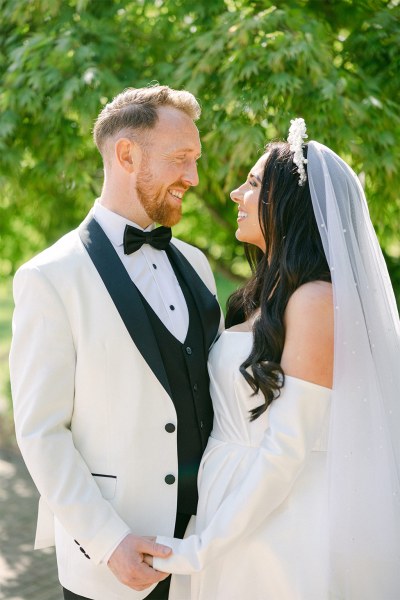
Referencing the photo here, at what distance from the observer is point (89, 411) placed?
103 inches

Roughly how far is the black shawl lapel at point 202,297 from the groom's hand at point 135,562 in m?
0.77

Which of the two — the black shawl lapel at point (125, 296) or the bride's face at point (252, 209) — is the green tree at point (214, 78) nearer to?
the bride's face at point (252, 209)

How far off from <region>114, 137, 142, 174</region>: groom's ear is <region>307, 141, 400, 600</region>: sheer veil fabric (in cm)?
66

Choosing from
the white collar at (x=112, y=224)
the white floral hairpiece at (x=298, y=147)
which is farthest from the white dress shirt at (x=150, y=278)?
the white floral hairpiece at (x=298, y=147)

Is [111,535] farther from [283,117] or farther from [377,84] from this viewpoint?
[377,84]

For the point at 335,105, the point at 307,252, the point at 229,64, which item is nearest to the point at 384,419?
the point at 307,252

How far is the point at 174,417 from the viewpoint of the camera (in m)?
2.66

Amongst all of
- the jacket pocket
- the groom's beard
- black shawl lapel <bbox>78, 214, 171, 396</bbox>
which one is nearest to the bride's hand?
the jacket pocket

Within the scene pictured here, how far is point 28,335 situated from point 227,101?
2.01 meters

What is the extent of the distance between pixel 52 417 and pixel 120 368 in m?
0.28

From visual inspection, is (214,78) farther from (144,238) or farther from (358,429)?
(358,429)

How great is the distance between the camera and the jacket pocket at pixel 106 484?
2625 mm

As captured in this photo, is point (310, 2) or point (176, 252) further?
point (310, 2)

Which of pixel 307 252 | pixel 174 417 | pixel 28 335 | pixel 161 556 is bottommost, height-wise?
pixel 161 556
